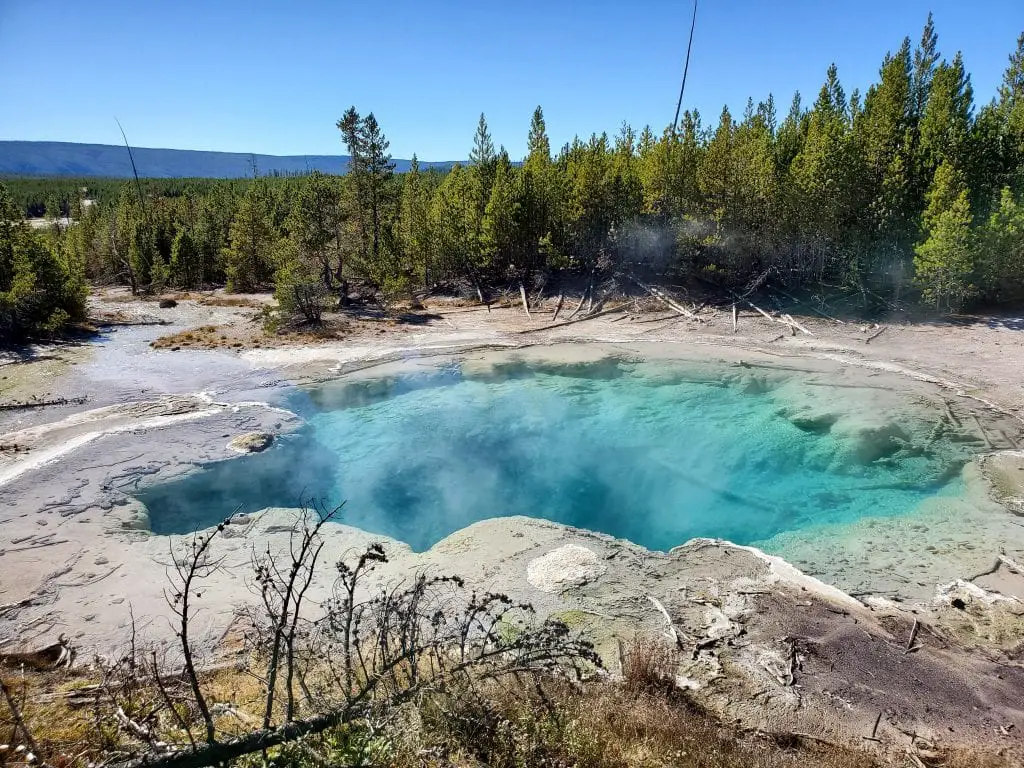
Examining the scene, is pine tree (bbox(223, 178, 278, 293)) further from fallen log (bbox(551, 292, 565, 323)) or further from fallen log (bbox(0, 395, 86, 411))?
fallen log (bbox(0, 395, 86, 411))

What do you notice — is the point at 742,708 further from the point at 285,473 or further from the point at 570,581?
the point at 285,473

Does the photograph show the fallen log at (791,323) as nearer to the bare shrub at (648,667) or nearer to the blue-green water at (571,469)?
the blue-green water at (571,469)

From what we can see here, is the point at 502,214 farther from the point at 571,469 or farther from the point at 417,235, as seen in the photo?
the point at 571,469

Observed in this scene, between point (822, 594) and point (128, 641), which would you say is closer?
point (128, 641)

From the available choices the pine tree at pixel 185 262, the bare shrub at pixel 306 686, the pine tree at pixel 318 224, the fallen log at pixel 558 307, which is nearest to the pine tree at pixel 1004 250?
the fallen log at pixel 558 307

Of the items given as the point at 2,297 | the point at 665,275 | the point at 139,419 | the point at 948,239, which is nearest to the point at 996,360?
the point at 948,239

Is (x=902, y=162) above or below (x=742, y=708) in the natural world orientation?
above

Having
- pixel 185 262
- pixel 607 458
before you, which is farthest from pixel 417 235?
pixel 607 458

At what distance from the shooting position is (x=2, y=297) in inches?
835

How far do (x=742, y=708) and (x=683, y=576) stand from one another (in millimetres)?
2473

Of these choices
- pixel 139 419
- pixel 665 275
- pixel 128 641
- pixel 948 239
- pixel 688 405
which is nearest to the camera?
pixel 128 641

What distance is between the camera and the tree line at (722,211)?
870 inches

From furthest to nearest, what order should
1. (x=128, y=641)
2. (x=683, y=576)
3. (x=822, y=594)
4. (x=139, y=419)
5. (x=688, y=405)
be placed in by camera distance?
1. (x=688, y=405)
2. (x=139, y=419)
3. (x=683, y=576)
4. (x=822, y=594)
5. (x=128, y=641)

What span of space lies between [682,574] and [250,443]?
10.3 meters
